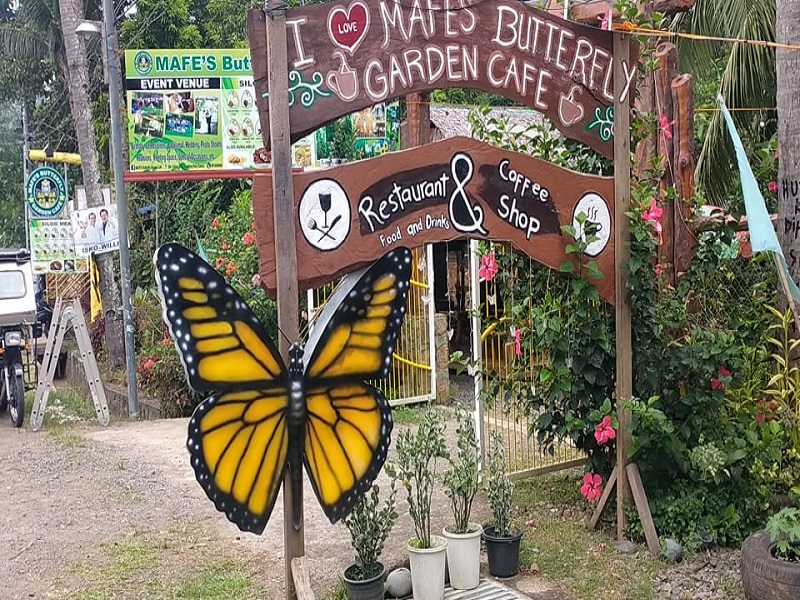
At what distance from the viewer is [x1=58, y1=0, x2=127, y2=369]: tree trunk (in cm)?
1221

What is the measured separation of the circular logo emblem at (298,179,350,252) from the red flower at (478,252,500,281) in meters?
1.76

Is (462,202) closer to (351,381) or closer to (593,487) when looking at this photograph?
(351,381)

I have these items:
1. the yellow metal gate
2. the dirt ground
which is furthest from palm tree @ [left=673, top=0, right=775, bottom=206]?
the dirt ground

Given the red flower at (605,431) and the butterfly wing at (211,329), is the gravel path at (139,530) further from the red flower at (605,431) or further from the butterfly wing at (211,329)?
the butterfly wing at (211,329)

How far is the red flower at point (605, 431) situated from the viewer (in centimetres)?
525

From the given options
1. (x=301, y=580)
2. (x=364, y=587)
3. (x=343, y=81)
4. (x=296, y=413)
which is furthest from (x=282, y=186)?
(x=364, y=587)

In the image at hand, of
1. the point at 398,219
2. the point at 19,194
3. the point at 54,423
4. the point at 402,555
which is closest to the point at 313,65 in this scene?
the point at 398,219

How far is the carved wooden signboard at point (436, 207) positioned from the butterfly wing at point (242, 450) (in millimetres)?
606

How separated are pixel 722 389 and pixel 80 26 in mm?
9176

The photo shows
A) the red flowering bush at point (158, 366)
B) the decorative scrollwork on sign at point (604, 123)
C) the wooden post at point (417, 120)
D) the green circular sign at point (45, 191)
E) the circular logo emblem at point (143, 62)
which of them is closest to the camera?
the decorative scrollwork on sign at point (604, 123)

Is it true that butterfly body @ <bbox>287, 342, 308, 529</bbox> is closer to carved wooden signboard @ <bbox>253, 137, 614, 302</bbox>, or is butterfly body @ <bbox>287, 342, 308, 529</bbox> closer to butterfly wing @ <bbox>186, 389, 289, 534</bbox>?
butterfly wing @ <bbox>186, 389, 289, 534</bbox>

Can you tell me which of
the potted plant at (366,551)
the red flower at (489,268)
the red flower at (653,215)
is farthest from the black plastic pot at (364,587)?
the red flower at (653,215)

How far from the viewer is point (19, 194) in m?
26.0

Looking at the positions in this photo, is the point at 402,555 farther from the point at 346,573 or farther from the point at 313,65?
the point at 313,65
